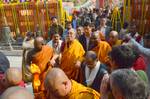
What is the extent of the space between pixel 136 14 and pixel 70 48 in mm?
4109

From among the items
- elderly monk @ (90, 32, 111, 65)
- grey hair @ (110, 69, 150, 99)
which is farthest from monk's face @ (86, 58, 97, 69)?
grey hair @ (110, 69, 150, 99)

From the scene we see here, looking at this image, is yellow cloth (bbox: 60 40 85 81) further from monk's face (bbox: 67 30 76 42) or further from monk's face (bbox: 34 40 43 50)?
monk's face (bbox: 34 40 43 50)

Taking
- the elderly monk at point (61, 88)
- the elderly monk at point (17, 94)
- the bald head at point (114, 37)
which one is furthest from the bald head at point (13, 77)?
the bald head at point (114, 37)

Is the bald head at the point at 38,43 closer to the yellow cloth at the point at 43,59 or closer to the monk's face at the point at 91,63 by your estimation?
the yellow cloth at the point at 43,59

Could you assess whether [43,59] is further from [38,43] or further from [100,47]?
[100,47]

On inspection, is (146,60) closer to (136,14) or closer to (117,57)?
(117,57)

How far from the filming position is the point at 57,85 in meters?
2.94

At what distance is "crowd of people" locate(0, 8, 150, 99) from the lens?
2307 millimetres

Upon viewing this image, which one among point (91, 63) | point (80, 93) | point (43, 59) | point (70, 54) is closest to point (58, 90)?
point (80, 93)

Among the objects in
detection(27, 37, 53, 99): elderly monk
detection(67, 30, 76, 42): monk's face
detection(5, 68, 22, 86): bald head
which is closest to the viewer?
detection(5, 68, 22, 86): bald head

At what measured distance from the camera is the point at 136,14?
9930 mm

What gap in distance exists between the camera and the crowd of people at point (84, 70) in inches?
90.8

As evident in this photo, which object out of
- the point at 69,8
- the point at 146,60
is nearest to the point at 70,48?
the point at 146,60

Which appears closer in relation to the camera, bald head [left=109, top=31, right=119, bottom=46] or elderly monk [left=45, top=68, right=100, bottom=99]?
elderly monk [left=45, top=68, right=100, bottom=99]
